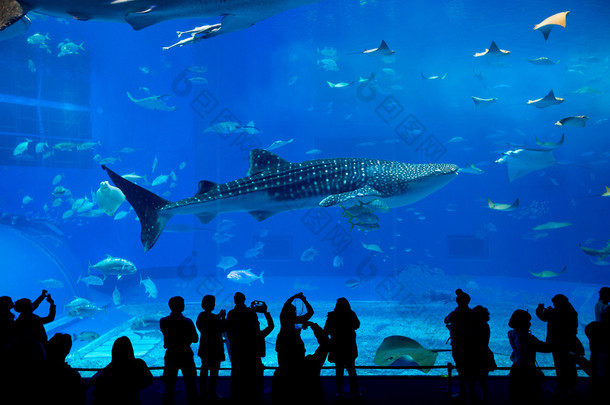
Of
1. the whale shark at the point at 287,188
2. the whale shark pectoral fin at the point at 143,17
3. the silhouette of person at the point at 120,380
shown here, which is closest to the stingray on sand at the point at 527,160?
the whale shark at the point at 287,188

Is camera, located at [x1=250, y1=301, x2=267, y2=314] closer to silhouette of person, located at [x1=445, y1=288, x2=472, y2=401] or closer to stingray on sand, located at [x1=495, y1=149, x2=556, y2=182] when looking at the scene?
silhouette of person, located at [x1=445, y1=288, x2=472, y2=401]

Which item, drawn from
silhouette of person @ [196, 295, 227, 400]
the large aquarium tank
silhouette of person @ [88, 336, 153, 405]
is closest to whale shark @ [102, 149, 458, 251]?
silhouette of person @ [196, 295, 227, 400]

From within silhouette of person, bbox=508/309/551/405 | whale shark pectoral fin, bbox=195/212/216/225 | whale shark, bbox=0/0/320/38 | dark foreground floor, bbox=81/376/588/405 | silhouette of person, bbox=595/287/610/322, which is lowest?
dark foreground floor, bbox=81/376/588/405

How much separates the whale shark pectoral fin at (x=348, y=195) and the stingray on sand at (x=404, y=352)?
70.5 inches

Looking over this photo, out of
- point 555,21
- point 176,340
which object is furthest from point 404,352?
point 555,21

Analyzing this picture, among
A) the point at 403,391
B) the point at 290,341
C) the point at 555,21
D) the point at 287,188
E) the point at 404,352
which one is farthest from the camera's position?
the point at 555,21

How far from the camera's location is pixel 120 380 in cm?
208

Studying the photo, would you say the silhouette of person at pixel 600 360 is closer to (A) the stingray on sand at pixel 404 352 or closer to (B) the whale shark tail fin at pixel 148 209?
(A) the stingray on sand at pixel 404 352

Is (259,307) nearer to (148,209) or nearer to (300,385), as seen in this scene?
(300,385)

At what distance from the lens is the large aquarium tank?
14.2 metres

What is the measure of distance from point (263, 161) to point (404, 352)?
2.96 meters

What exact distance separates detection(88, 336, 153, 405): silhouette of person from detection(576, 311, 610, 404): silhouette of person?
3.38 metres

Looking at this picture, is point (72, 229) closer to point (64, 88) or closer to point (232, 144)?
point (64, 88)

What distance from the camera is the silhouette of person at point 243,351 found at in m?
2.78
